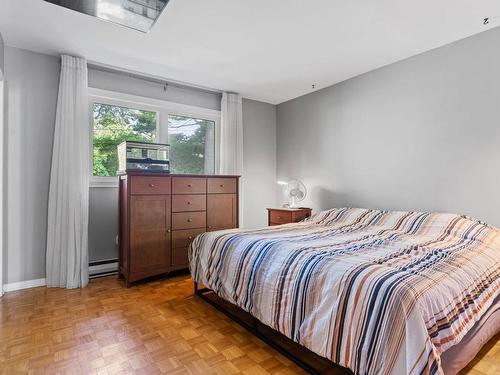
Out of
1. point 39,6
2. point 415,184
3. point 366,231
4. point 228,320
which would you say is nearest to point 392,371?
point 228,320

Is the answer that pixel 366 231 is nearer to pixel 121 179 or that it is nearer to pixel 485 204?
pixel 485 204

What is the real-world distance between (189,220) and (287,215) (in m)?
1.26

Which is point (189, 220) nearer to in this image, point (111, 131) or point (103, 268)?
point (103, 268)

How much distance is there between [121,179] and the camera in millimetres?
3199

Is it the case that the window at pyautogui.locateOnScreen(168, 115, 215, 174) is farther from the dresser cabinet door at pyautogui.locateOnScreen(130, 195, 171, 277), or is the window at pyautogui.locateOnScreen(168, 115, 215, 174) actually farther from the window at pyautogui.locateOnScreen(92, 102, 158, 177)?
the dresser cabinet door at pyautogui.locateOnScreen(130, 195, 171, 277)

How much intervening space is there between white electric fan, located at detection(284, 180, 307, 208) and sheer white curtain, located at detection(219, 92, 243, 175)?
755 millimetres

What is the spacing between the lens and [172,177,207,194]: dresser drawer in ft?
10.4

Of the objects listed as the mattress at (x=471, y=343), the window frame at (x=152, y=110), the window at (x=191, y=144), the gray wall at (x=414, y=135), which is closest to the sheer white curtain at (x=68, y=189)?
the window frame at (x=152, y=110)

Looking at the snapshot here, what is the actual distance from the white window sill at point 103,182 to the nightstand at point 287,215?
201cm

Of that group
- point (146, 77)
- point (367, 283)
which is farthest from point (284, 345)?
point (146, 77)

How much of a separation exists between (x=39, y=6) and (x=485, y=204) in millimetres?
3933

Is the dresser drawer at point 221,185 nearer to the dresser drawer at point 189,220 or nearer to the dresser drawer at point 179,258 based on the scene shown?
the dresser drawer at point 189,220

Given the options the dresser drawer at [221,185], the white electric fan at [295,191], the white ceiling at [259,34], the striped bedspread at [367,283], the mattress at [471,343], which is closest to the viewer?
the striped bedspread at [367,283]

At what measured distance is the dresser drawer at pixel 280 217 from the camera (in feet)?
12.2
